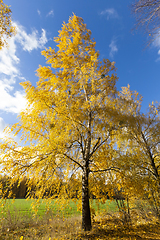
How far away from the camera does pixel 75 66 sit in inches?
229

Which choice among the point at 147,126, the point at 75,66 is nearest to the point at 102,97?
the point at 75,66

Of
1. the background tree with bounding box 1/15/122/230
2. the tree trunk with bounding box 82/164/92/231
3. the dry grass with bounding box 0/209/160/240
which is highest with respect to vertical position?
the background tree with bounding box 1/15/122/230

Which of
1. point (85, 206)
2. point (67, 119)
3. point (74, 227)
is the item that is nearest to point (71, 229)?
point (74, 227)

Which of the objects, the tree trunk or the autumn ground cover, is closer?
the autumn ground cover

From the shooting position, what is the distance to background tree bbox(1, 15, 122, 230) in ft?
12.5

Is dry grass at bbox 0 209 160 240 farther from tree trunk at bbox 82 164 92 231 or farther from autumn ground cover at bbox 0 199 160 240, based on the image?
tree trunk at bbox 82 164 92 231

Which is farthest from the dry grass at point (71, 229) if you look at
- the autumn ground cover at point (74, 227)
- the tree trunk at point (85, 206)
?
the tree trunk at point (85, 206)

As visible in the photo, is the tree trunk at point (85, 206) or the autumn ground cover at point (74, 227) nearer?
the autumn ground cover at point (74, 227)

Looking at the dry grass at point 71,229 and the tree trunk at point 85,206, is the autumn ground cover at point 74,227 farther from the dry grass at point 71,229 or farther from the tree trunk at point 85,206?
the tree trunk at point 85,206

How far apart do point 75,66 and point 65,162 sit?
4.41 metres

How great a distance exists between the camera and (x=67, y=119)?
4855mm

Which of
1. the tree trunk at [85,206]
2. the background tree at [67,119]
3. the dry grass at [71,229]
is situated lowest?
the dry grass at [71,229]

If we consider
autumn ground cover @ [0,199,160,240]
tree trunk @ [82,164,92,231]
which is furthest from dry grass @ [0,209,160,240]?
tree trunk @ [82,164,92,231]

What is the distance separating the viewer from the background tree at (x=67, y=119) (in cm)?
380
